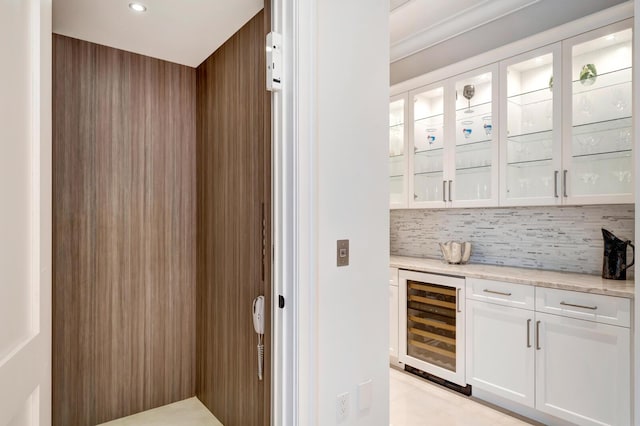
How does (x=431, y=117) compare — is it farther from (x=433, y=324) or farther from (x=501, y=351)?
(x=501, y=351)

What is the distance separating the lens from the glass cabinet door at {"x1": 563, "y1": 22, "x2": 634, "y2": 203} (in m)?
2.11

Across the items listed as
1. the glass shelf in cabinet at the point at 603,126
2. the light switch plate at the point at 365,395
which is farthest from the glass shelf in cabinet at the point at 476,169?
the light switch plate at the point at 365,395

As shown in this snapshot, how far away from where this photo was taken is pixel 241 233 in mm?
1986

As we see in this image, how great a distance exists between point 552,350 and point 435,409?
2.65 feet

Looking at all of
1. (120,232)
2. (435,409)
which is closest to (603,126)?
(435,409)

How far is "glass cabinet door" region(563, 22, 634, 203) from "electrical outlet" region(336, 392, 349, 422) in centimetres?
184

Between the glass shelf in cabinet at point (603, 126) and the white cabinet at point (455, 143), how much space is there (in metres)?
0.51

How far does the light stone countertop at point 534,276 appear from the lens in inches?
77.7

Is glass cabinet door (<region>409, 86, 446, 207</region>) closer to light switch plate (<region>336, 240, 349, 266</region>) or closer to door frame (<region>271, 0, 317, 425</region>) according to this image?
light switch plate (<region>336, 240, 349, 266</region>)

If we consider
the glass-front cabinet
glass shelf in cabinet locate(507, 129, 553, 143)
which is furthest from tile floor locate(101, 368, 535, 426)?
glass shelf in cabinet locate(507, 129, 553, 143)

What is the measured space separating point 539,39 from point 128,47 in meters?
2.55
